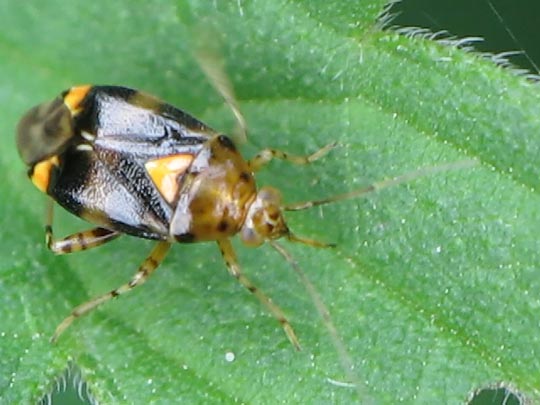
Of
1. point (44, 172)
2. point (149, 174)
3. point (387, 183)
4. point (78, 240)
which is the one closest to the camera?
point (387, 183)

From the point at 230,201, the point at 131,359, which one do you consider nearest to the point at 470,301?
the point at 230,201

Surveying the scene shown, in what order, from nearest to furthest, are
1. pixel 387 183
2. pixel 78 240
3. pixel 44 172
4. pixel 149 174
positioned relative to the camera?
pixel 387 183 < pixel 149 174 < pixel 44 172 < pixel 78 240

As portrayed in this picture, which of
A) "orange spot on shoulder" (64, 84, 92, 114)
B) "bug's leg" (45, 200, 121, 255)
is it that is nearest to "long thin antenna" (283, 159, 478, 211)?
"bug's leg" (45, 200, 121, 255)

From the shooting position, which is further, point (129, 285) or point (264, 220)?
point (129, 285)

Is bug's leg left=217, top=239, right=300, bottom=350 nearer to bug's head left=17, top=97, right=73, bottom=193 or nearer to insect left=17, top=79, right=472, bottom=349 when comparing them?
insect left=17, top=79, right=472, bottom=349

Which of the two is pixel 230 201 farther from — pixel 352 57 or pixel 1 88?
pixel 1 88

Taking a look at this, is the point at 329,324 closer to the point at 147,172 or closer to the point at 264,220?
the point at 264,220

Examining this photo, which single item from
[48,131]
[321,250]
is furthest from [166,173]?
[321,250]

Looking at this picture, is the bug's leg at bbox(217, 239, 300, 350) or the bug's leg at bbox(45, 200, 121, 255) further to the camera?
the bug's leg at bbox(45, 200, 121, 255)

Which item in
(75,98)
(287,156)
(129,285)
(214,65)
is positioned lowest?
(129,285)
